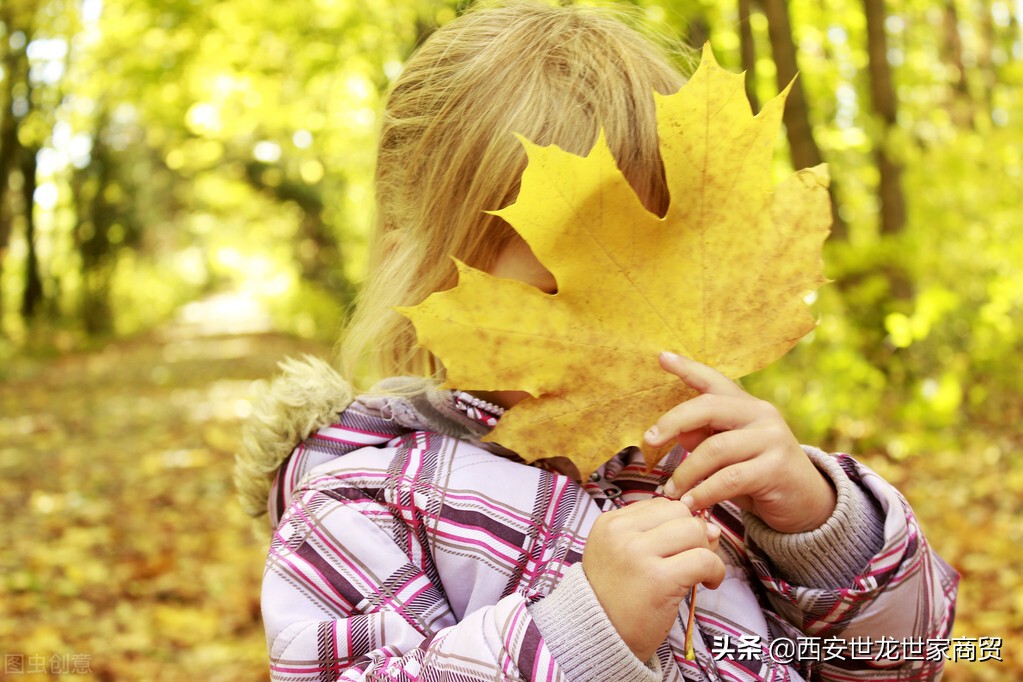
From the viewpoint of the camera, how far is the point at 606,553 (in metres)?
0.98

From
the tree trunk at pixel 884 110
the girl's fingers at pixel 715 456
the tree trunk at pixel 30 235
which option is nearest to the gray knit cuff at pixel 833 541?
the girl's fingers at pixel 715 456

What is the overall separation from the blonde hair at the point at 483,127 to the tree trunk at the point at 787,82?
13.2ft

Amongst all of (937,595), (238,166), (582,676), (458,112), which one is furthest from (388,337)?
(238,166)

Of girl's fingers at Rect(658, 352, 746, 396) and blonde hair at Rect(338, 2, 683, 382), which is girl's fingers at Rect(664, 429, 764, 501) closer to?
girl's fingers at Rect(658, 352, 746, 396)

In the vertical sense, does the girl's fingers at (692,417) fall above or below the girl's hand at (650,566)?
above

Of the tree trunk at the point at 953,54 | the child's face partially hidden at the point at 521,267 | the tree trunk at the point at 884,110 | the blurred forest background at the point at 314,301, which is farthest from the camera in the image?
the tree trunk at the point at 953,54

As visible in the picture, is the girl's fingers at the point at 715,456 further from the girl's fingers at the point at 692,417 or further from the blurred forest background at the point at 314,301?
the blurred forest background at the point at 314,301

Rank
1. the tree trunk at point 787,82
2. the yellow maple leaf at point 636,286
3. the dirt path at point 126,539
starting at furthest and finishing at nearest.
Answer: the tree trunk at point 787,82 < the dirt path at point 126,539 < the yellow maple leaf at point 636,286

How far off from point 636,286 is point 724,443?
0.20 m

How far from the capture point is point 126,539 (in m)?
4.71

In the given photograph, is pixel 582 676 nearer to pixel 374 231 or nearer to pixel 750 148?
pixel 750 148

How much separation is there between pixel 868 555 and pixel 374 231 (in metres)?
0.89

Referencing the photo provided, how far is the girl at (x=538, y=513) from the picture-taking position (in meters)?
0.98

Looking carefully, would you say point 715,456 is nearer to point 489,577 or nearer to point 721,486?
point 721,486
